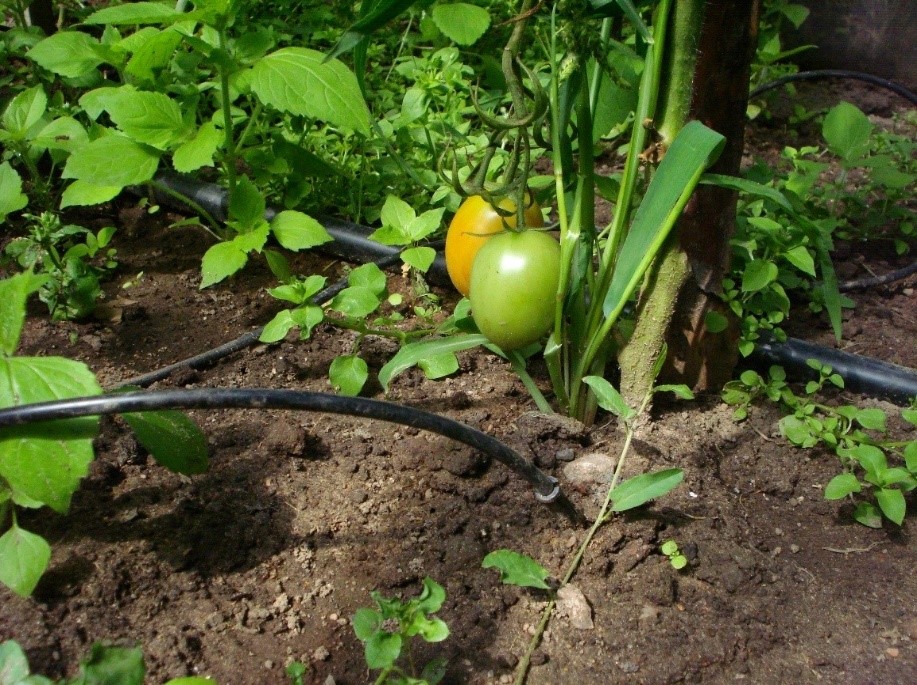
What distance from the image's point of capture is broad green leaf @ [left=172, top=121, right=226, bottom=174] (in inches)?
57.7

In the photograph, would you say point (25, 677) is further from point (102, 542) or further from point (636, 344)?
point (636, 344)

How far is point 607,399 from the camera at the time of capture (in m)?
1.19

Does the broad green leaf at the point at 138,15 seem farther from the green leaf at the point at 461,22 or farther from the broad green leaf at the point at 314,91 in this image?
the green leaf at the point at 461,22

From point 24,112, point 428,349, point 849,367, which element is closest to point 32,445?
point 428,349

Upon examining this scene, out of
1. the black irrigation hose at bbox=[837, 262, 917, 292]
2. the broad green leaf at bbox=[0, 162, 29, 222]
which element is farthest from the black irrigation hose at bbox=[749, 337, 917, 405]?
the broad green leaf at bbox=[0, 162, 29, 222]

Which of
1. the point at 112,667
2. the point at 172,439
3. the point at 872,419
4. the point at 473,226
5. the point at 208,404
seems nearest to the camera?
the point at 112,667

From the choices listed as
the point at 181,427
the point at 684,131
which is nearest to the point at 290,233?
the point at 181,427

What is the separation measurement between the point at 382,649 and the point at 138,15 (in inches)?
45.0

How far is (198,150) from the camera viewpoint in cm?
149

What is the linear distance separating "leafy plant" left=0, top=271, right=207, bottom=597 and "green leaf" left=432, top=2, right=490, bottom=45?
1.10 meters

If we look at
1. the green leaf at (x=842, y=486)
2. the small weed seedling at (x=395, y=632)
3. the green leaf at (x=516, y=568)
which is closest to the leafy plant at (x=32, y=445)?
the small weed seedling at (x=395, y=632)

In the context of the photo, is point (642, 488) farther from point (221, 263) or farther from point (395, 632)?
point (221, 263)

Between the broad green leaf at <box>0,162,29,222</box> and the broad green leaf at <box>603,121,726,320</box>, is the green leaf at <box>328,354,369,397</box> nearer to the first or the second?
the broad green leaf at <box>603,121,726,320</box>

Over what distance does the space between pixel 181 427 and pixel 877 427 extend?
1001 millimetres
